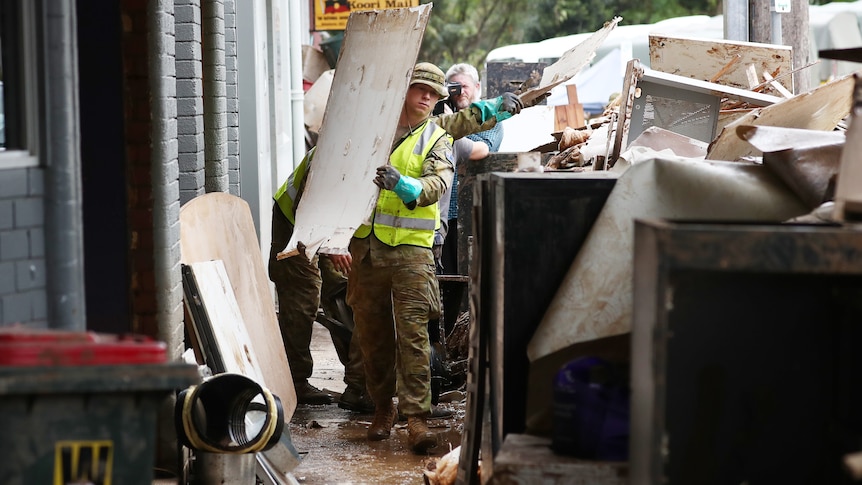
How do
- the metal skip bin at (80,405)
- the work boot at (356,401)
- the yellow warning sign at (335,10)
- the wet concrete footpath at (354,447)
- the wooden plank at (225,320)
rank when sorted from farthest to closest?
the yellow warning sign at (335,10) < the work boot at (356,401) < the wet concrete footpath at (354,447) < the wooden plank at (225,320) < the metal skip bin at (80,405)

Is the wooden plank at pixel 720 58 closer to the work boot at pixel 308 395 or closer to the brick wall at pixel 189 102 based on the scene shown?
the work boot at pixel 308 395

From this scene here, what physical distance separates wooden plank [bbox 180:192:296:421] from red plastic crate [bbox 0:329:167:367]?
114 inches

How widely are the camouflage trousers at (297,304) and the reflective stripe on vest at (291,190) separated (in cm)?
9

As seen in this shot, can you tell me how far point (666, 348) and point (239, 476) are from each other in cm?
266

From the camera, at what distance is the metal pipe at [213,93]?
762cm

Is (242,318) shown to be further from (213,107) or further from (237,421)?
(213,107)

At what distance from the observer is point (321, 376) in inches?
336

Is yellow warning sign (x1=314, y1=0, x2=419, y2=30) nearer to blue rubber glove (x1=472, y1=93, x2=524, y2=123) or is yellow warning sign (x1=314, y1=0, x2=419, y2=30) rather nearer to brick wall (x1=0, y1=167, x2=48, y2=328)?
blue rubber glove (x1=472, y1=93, x2=524, y2=123)

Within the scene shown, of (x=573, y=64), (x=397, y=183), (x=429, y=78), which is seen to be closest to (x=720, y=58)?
(x=573, y=64)

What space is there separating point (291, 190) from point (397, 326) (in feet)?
3.72

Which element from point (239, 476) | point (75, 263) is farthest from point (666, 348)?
point (239, 476)

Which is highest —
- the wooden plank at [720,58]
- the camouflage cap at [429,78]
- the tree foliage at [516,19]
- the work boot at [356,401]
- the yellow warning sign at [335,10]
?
the tree foliage at [516,19]

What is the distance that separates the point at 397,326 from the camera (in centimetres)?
665

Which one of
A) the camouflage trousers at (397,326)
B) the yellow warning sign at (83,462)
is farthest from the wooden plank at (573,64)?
the yellow warning sign at (83,462)
